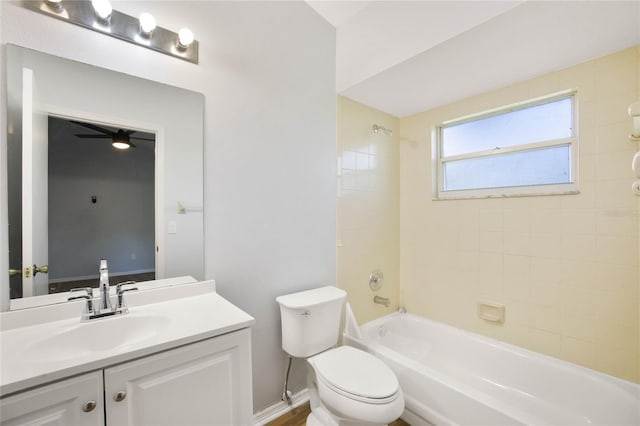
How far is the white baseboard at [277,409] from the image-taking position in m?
1.57

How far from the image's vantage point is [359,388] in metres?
1.25

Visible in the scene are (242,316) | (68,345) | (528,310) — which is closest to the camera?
(68,345)

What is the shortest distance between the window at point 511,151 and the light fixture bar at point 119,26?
7.37ft

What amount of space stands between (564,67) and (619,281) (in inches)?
57.0

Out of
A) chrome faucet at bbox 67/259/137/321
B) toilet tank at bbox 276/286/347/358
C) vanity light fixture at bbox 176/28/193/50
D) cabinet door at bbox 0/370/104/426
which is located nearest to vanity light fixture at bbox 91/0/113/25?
vanity light fixture at bbox 176/28/193/50

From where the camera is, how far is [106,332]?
1040 millimetres

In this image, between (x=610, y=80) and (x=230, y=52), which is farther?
(x=610, y=80)

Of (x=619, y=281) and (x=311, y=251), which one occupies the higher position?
(x=311, y=251)

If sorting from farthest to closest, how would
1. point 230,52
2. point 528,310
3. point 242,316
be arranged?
point 528,310 < point 230,52 < point 242,316

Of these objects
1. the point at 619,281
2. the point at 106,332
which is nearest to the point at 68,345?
the point at 106,332

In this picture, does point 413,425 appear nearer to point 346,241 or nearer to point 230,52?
point 346,241

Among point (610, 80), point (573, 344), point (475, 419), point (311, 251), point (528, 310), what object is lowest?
point (475, 419)

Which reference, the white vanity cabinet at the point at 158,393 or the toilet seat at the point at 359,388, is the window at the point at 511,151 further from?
the white vanity cabinet at the point at 158,393

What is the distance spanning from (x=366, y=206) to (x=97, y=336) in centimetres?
200
